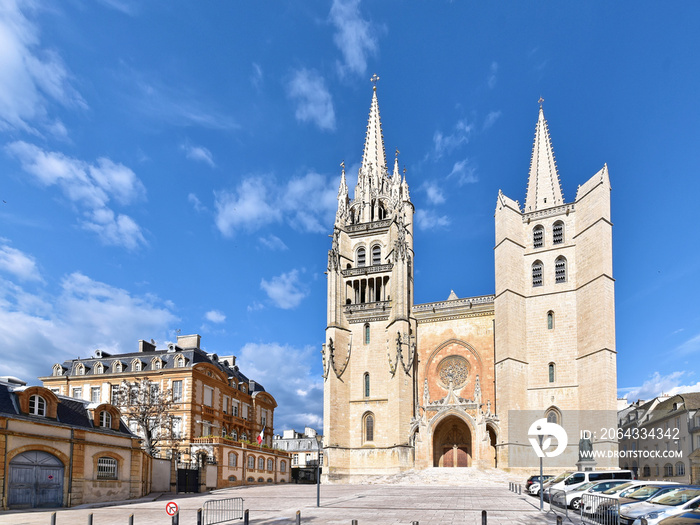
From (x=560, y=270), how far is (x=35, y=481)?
128ft

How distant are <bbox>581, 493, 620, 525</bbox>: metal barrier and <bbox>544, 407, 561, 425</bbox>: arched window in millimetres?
25876

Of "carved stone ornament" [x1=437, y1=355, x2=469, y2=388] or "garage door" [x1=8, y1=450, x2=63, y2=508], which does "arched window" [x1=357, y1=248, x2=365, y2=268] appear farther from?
"garage door" [x1=8, y1=450, x2=63, y2=508]

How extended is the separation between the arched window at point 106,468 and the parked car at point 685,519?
22628mm

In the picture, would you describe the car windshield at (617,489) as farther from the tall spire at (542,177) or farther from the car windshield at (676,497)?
the tall spire at (542,177)

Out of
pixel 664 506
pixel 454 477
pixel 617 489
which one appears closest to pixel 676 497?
pixel 664 506

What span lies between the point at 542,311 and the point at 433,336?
9.82 meters

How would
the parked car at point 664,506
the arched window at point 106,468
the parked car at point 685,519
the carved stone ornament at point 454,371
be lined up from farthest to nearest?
1. the carved stone ornament at point 454,371
2. the arched window at point 106,468
3. the parked car at point 664,506
4. the parked car at point 685,519

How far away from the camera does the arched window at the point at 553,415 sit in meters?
43.7

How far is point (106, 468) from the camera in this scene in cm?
2652

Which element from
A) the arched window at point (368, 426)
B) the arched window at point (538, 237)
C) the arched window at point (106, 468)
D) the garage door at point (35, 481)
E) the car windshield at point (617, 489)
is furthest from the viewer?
the arched window at point (538, 237)

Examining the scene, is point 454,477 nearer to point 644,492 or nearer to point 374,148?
point 644,492

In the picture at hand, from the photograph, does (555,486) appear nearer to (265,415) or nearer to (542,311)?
(542,311)

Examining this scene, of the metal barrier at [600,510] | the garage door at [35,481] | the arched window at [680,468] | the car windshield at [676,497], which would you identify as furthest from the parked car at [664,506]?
the arched window at [680,468]

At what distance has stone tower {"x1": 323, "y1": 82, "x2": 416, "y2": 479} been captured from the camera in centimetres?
4688
